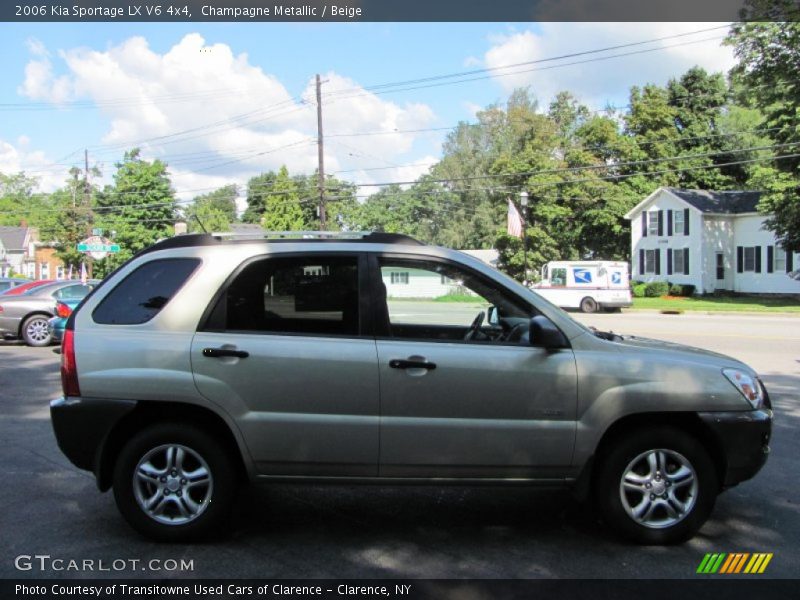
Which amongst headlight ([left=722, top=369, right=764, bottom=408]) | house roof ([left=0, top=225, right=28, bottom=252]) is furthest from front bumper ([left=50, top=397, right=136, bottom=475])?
house roof ([left=0, top=225, right=28, bottom=252])

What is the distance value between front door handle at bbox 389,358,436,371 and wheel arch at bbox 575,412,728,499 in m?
1.14

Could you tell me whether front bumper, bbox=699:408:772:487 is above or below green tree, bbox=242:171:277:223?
below

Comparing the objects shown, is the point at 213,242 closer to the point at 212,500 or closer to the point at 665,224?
the point at 212,500

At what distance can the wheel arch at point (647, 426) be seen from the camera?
4184mm

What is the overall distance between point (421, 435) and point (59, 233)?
58.4 meters

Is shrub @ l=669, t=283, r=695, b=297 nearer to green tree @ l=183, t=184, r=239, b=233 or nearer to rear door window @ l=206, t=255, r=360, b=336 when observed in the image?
rear door window @ l=206, t=255, r=360, b=336

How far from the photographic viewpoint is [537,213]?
4816 cm

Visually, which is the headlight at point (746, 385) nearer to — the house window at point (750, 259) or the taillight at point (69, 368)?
the taillight at point (69, 368)

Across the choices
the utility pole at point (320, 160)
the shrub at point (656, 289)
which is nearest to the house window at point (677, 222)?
the shrub at point (656, 289)

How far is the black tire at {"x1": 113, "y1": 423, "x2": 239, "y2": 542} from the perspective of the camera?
4133mm

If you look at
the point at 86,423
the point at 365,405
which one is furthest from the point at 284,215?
the point at 365,405
